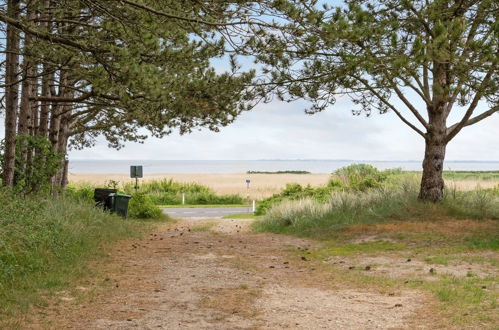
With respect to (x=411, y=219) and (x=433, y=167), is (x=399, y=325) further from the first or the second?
(x=433, y=167)

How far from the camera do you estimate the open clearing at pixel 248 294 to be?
6277 millimetres

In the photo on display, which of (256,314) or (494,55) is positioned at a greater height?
(494,55)

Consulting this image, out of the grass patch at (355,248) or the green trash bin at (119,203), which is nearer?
the grass patch at (355,248)

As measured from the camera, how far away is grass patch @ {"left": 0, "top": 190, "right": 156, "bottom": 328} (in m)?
7.37

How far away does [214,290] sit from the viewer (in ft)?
26.2

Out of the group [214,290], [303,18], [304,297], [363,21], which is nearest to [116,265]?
[214,290]

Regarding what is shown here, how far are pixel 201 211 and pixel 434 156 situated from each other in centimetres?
1346

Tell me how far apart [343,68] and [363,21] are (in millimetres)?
A: 2749

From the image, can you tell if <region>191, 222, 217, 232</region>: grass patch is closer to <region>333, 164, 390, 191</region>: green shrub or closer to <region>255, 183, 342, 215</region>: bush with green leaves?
<region>255, 183, 342, 215</region>: bush with green leaves

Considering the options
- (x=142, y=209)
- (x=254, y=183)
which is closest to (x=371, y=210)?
(x=142, y=209)

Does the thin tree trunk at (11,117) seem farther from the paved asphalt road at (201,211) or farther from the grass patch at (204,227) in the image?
the paved asphalt road at (201,211)

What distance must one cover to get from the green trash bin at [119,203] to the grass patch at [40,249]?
4.77m

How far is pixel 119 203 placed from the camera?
1875 cm

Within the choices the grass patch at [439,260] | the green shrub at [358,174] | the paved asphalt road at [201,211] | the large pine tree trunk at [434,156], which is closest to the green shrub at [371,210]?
the large pine tree trunk at [434,156]
